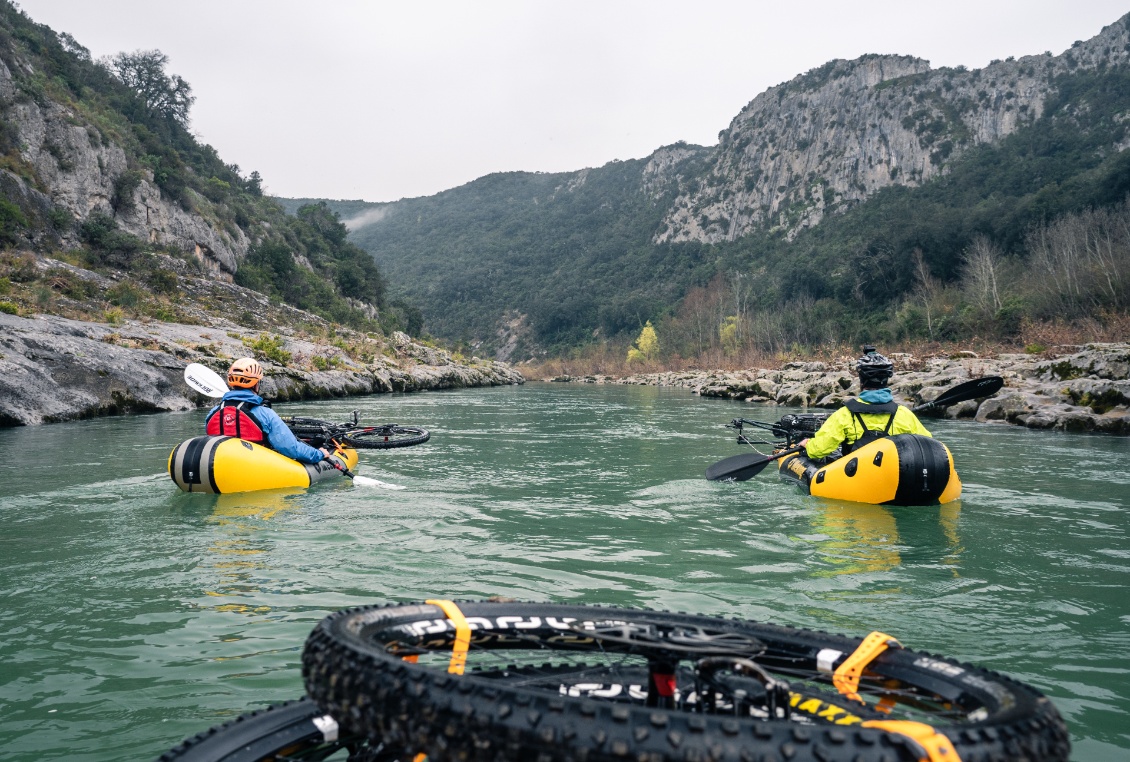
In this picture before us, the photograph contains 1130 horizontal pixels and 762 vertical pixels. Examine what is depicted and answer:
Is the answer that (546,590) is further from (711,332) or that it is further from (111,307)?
(711,332)

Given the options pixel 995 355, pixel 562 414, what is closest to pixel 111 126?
pixel 562 414

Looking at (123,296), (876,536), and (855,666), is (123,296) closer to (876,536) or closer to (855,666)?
(876,536)

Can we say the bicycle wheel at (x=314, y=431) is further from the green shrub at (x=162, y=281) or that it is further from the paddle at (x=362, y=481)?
the green shrub at (x=162, y=281)

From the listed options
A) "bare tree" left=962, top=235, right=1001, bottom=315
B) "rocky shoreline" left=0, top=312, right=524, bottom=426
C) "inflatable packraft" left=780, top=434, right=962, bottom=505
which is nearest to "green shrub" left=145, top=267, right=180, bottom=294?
"rocky shoreline" left=0, top=312, right=524, bottom=426

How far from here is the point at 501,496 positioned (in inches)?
294

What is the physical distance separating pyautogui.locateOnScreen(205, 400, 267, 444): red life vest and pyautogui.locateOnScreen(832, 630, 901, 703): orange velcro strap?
6.60 m

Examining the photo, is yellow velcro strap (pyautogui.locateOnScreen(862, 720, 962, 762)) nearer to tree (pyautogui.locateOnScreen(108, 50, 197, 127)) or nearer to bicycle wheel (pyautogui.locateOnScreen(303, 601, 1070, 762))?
bicycle wheel (pyautogui.locateOnScreen(303, 601, 1070, 762))

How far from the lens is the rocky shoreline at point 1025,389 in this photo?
13.6 metres

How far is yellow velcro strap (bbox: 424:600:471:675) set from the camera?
6.74 ft

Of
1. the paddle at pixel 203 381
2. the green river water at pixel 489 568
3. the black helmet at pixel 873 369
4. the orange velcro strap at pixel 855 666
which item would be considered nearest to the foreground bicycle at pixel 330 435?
the green river water at pixel 489 568

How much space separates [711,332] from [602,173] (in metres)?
85.6

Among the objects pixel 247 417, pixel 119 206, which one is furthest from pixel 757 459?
pixel 119 206

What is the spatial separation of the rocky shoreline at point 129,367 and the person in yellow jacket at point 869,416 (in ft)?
39.7

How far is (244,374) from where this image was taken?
712 cm
